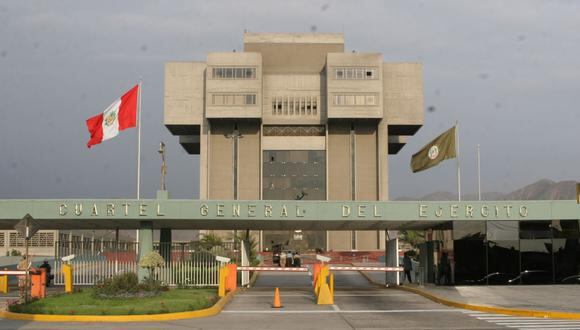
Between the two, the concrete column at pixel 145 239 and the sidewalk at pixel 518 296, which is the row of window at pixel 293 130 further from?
the concrete column at pixel 145 239

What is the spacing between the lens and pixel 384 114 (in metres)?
93.9

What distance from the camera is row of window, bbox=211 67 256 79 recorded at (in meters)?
91.1

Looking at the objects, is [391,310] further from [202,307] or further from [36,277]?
[36,277]

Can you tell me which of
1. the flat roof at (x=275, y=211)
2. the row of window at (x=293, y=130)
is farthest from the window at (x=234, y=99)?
the flat roof at (x=275, y=211)

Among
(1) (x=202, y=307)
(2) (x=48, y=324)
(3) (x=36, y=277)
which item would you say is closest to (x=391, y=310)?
(1) (x=202, y=307)

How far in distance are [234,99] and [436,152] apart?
55.5 meters

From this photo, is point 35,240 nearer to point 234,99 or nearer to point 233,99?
point 233,99

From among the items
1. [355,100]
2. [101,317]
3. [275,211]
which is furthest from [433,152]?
[355,100]

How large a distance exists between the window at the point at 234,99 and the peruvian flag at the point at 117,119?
54490 millimetres

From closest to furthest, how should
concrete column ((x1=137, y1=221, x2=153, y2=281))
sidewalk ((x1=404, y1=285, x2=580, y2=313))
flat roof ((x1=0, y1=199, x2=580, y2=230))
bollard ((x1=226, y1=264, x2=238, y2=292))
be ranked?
sidewalk ((x1=404, y1=285, x2=580, y2=313))
bollard ((x1=226, y1=264, x2=238, y2=292))
flat roof ((x1=0, y1=199, x2=580, y2=230))
concrete column ((x1=137, y1=221, x2=153, y2=281))

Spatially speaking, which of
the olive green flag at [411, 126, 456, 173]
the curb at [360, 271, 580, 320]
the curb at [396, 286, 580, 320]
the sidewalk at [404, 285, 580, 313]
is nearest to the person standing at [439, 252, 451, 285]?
the sidewalk at [404, 285, 580, 313]

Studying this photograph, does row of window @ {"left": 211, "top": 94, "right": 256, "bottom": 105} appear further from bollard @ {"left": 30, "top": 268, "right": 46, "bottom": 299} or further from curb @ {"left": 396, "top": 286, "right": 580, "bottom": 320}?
curb @ {"left": 396, "top": 286, "right": 580, "bottom": 320}

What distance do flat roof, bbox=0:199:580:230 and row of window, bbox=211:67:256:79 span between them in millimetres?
58443

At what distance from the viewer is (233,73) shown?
299 feet
